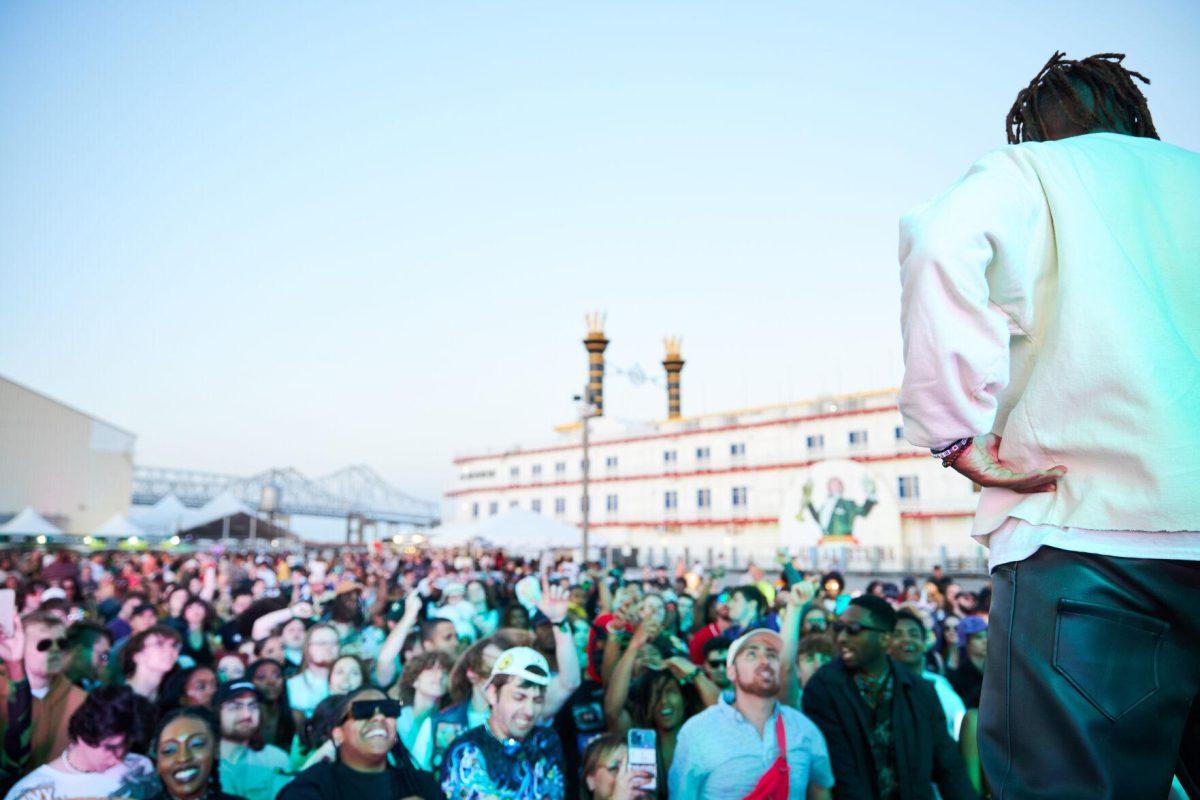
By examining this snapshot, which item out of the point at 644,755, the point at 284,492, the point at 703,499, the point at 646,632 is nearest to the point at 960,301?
the point at 644,755

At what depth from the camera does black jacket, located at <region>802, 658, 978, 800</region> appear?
4414mm

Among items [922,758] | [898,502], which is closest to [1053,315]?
[922,758]

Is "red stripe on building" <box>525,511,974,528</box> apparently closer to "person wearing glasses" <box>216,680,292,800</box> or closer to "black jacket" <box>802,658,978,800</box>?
"black jacket" <box>802,658,978,800</box>

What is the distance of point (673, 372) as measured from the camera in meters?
86.0

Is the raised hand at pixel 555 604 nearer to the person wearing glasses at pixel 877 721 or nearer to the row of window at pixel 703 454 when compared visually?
the person wearing glasses at pixel 877 721

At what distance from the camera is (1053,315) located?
1423mm

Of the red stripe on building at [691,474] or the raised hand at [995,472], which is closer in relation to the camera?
the raised hand at [995,472]

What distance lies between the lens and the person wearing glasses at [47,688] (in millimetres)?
5004

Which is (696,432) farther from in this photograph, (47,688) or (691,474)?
(47,688)

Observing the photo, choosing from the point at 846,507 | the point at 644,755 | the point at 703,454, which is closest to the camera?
the point at 644,755

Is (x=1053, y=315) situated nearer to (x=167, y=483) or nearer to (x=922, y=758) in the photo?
(x=922, y=758)

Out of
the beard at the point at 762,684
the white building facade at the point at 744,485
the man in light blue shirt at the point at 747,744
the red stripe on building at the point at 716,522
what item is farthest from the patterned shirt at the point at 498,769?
the red stripe on building at the point at 716,522

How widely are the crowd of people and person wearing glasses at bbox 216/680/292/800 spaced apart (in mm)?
12

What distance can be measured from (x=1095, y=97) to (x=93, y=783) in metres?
5.19
